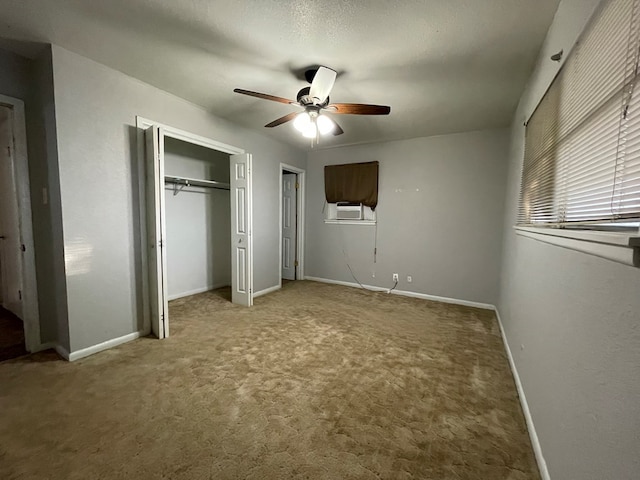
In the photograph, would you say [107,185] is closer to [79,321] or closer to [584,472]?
[79,321]

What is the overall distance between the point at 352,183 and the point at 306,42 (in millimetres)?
2860

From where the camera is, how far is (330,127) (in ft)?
9.14

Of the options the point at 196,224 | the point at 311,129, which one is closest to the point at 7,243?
the point at 196,224

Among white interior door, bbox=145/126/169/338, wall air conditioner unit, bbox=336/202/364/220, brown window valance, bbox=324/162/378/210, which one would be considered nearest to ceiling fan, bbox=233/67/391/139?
white interior door, bbox=145/126/169/338

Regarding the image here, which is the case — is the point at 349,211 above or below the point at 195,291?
above

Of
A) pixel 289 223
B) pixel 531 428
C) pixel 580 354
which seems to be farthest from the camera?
pixel 289 223

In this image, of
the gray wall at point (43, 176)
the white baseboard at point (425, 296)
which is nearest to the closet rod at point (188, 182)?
the gray wall at point (43, 176)

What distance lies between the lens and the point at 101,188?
2414 millimetres

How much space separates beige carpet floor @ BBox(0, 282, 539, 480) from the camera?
134 cm

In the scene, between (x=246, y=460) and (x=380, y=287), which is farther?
(x=380, y=287)

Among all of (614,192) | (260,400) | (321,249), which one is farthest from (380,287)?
(614,192)

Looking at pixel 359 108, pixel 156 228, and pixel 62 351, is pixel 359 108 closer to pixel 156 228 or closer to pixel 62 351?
pixel 156 228

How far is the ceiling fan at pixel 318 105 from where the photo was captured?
2148 mm

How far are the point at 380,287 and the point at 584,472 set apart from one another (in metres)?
3.70
